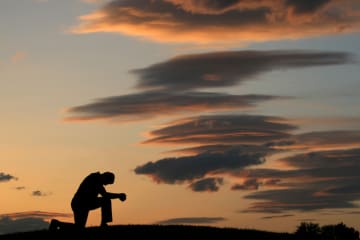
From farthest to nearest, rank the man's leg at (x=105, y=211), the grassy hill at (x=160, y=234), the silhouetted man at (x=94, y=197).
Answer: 1. the grassy hill at (x=160, y=234)
2. the man's leg at (x=105, y=211)
3. the silhouetted man at (x=94, y=197)

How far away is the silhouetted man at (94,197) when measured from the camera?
117ft

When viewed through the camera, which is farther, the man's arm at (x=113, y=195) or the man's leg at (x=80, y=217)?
the man's leg at (x=80, y=217)

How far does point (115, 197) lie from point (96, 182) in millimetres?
1055

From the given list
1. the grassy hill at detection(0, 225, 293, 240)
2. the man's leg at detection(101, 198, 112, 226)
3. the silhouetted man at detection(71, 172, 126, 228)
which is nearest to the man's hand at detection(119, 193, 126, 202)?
the silhouetted man at detection(71, 172, 126, 228)

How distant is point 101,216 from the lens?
1426 inches

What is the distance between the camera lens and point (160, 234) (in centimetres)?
4025

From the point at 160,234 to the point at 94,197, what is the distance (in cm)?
551

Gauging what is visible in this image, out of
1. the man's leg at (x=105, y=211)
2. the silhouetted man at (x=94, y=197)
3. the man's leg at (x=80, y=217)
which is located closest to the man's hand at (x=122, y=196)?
the silhouetted man at (x=94, y=197)

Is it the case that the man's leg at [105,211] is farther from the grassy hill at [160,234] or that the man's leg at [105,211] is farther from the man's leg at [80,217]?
the grassy hill at [160,234]

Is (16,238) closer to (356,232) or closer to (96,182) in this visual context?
(96,182)

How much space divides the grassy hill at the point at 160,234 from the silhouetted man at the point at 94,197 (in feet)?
4.22

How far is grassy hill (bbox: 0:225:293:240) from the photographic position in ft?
130

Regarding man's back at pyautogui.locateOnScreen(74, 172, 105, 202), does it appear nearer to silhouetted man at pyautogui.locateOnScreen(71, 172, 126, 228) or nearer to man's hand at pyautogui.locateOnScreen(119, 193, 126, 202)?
silhouetted man at pyautogui.locateOnScreen(71, 172, 126, 228)

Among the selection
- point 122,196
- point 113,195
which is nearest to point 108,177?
point 113,195
